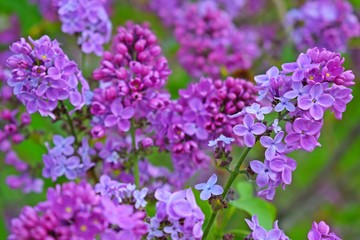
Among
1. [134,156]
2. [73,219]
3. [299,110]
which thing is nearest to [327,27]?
[134,156]

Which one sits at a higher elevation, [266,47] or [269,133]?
[266,47]

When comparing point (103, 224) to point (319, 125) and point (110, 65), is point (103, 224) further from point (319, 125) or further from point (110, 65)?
point (110, 65)

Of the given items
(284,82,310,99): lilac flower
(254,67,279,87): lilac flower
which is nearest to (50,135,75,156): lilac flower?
(254,67,279,87): lilac flower

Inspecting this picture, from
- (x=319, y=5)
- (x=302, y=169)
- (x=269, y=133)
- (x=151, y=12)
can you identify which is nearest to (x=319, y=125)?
(x=269, y=133)

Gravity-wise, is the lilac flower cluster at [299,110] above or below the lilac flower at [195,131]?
below

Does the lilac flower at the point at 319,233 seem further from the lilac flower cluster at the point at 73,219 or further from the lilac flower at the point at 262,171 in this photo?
the lilac flower cluster at the point at 73,219

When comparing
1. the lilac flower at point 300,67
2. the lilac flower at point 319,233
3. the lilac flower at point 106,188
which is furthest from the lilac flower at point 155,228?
the lilac flower at point 300,67

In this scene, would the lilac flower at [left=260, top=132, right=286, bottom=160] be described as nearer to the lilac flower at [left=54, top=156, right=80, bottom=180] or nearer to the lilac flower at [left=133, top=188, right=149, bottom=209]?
the lilac flower at [left=133, top=188, right=149, bottom=209]
